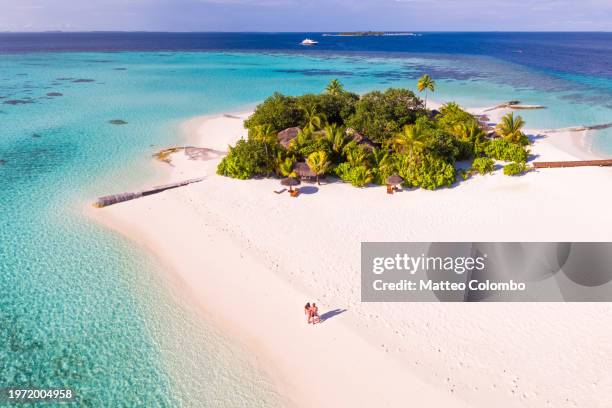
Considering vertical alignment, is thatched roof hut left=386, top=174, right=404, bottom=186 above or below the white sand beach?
above

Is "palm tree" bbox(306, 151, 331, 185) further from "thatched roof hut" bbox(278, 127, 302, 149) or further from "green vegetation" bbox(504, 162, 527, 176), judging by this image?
"green vegetation" bbox(504, 162, 527, 176)

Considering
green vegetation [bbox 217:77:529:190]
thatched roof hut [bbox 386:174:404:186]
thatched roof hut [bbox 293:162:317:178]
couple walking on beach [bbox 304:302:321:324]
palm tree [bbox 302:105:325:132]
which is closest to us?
couple walking on beach [bbox 304:302:321:324]

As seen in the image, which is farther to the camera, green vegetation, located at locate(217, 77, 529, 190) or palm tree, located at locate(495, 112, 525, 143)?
→ palm tree, located at locate(495, 112, 525, 143)

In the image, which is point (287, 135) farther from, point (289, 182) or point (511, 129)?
point (511, 129)

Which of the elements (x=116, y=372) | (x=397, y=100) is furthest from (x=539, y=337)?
(x=397, y=100)

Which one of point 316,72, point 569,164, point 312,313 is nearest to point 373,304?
point 312,313

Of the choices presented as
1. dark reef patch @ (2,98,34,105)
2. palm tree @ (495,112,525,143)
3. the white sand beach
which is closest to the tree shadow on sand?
the white sand beach

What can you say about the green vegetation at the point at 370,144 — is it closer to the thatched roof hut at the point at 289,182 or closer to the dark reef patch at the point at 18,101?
the thatched roof hut at the point at 289,182
